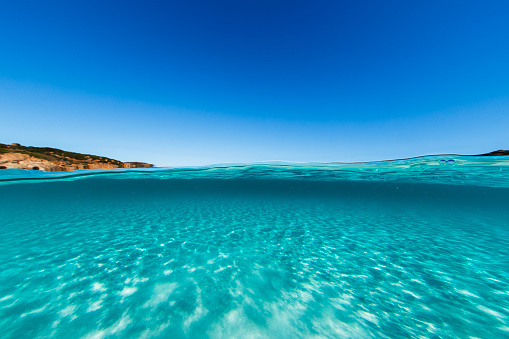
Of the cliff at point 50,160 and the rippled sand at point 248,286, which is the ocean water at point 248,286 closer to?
the rippled sand at point 248,286

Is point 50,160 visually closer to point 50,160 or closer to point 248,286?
point 50,160

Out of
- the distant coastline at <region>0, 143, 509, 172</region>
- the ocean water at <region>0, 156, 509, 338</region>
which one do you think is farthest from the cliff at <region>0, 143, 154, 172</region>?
the ocean water at <region>0, 156, 509, 338</region>

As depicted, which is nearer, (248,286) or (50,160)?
(248,286)

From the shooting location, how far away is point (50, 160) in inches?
656

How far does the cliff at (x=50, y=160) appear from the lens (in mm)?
14889

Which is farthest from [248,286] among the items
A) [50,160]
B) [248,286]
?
[50,160]

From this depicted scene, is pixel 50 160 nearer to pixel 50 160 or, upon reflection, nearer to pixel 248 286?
pixel 50 160

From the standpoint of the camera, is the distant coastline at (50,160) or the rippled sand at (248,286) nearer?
the rippled sand at (248,286)

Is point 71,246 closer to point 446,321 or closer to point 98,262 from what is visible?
point 98,262

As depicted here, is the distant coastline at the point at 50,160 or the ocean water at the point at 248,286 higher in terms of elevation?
the distant coastline at the point at 50,160

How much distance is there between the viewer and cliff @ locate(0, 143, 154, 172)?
1489 cm

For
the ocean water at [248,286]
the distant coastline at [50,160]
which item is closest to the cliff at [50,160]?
the distant coastline at [50,160]

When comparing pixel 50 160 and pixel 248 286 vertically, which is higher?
pixel 50 160

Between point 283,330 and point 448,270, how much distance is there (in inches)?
211
